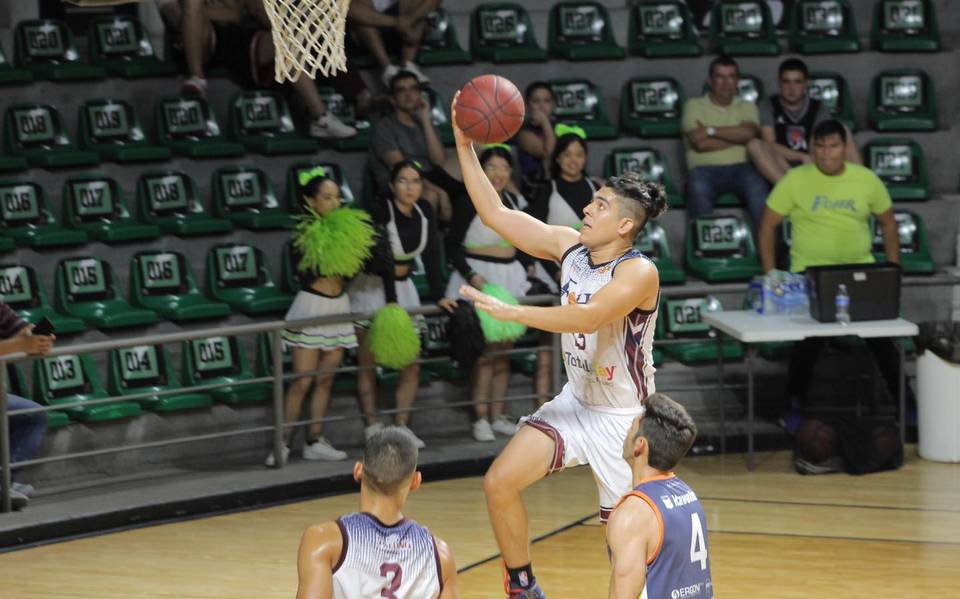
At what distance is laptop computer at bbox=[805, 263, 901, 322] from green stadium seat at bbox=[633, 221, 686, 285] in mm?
1270

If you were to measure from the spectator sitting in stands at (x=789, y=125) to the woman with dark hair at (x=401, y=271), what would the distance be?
270cm

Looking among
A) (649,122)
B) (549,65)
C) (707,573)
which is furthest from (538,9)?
(707,573)

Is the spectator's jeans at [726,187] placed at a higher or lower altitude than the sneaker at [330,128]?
lower

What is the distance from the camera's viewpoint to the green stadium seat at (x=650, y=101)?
11.1 metres

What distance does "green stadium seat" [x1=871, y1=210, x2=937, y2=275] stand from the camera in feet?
32.7

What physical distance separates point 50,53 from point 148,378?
3092 millimetres

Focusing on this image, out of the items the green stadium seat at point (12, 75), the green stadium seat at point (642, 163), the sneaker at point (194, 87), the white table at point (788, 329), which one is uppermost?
the green stadium seat at point (12, 75)

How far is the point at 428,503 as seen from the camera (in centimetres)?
816

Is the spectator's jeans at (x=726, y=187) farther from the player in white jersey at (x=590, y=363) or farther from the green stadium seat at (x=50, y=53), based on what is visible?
the player in white jersey at (x=590, y=363)

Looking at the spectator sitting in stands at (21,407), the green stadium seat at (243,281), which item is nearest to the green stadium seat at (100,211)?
the green stadium seat at (243,281)

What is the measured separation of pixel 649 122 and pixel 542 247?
534cm

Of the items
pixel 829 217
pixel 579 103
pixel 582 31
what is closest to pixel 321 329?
pixel 829 217

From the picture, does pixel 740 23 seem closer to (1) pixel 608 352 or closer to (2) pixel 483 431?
(2) pixel 483 431

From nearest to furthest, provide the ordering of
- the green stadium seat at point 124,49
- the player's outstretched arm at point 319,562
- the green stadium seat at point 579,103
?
the player's outstretched arm at point 319,562, the green stadium seat at point 124,49, the green stadium seat at point 579,103
